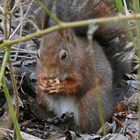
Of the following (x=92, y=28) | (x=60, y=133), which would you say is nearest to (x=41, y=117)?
(x=60, y=133)

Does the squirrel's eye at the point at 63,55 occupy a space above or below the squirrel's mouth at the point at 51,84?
above

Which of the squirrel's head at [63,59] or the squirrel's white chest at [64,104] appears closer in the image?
the squirrel's head at [63,59]

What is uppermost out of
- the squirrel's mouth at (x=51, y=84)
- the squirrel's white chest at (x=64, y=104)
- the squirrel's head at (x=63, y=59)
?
the squirrel's head at (x=63, y=59)

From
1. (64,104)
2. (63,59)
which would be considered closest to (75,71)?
(63,59)

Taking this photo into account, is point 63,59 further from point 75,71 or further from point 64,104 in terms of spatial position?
point 64,104

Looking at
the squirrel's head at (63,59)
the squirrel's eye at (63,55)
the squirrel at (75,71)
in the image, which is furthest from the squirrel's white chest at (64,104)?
the squirrel's eye at (63,55)

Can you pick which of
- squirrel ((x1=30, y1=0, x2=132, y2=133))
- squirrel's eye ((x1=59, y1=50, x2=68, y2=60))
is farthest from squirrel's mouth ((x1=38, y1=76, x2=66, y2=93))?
squirrel's eye ((x1=59, y1=50, x2=68, y2=60))

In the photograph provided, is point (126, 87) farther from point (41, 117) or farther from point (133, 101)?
point (41, 117)

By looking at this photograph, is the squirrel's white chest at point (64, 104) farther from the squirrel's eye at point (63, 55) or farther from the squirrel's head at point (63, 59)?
the squirrel's eye at point (63, 55)
